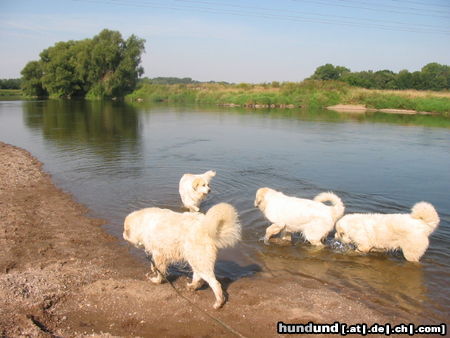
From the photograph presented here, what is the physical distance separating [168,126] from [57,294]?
99.1 ft

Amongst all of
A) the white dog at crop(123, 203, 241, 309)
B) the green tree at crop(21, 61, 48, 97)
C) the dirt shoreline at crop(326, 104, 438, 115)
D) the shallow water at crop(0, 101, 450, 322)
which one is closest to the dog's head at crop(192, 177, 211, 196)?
the shallow water at crop(0, 101, 450, 322)

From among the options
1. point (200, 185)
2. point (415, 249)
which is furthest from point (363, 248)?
point (200, 185)

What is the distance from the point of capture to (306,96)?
63.0m

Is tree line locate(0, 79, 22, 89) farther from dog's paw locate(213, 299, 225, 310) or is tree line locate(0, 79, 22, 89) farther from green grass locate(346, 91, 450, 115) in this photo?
dog's paw locate(213, 299, 225, 310)

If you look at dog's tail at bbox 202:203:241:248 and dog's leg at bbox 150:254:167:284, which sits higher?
dog's tail at bbox 202:203:241:248

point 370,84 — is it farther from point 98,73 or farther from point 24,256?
point 24,256

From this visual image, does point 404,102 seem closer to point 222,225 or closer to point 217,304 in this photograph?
point 222,225

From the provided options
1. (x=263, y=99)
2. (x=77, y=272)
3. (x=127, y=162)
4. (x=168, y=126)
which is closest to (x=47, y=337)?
(x=77, y=272)

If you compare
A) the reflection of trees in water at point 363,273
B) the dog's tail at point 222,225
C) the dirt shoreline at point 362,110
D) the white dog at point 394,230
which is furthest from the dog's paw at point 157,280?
the dirt shoreline at point 362,110

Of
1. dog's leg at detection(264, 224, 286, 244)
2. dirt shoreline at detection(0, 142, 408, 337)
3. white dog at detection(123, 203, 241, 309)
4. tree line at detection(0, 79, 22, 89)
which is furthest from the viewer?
tree line at detection(0, 79, 22, 89)

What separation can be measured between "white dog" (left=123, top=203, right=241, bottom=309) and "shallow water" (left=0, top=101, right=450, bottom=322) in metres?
1.60

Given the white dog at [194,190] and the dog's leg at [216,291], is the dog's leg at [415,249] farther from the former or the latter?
the white dog at [194,190]

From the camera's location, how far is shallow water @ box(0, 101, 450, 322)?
7.82 m

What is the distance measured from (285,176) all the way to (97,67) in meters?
79.1
